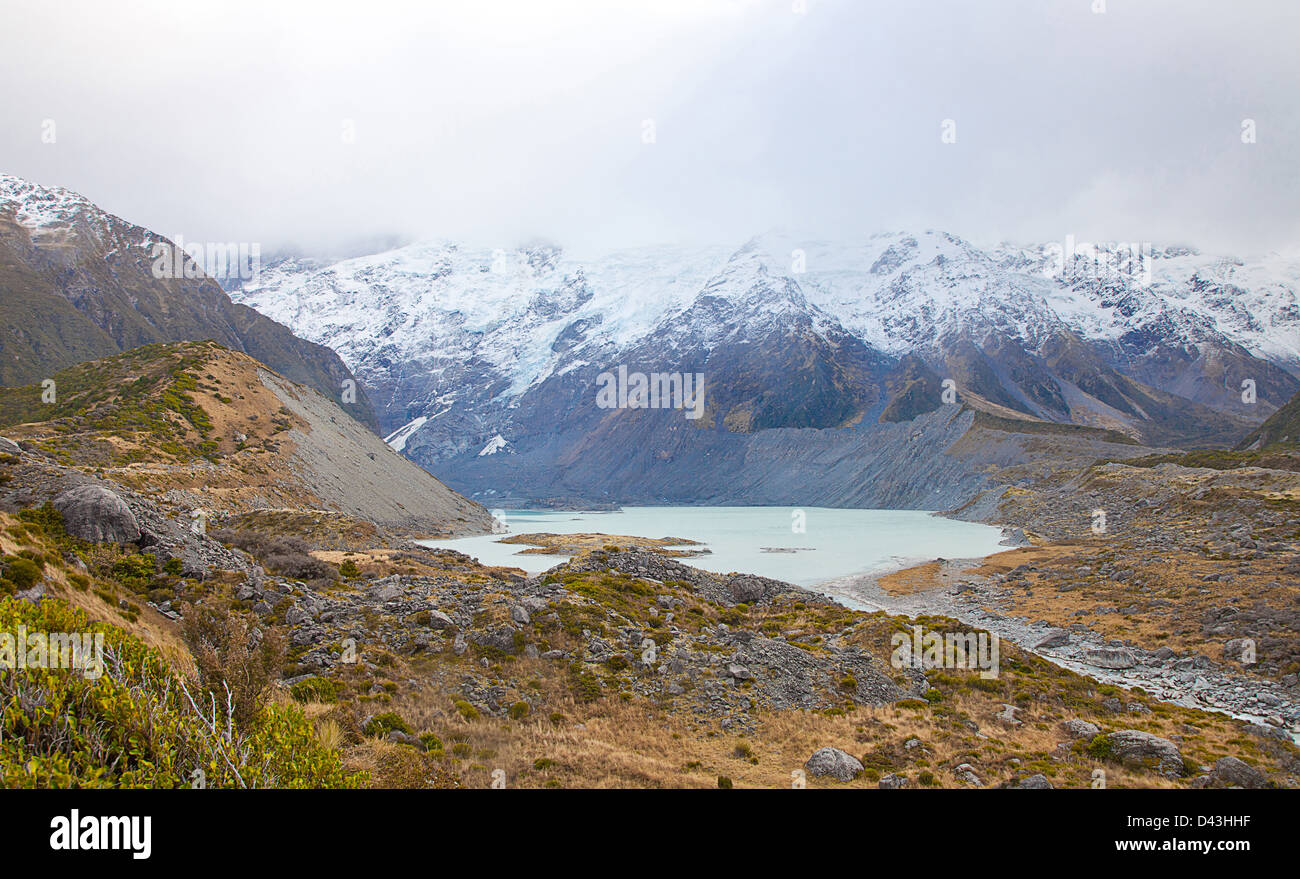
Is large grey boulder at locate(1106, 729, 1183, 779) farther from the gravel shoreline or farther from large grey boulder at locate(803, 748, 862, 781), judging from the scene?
large grey boulder at locate(803, 748, 862, 781)

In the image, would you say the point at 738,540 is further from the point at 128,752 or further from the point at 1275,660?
the point at 128,752

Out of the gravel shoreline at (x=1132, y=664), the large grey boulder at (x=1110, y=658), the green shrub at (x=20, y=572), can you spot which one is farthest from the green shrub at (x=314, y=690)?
the large grey boulder at (x=1110, y=658)

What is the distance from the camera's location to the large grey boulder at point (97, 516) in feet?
83.5

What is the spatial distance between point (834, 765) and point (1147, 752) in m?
9.73

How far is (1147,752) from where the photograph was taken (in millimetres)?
19844

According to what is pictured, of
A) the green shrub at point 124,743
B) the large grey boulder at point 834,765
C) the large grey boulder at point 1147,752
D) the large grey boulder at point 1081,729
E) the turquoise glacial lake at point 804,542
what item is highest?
the green shrub at point 124,743

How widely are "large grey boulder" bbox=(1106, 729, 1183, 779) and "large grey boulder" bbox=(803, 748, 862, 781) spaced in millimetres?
8270

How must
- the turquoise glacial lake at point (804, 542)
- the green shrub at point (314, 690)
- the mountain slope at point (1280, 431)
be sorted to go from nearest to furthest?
the green shrub at point (314, 690) → the turquoise glacial lake at point (804, 542) → the mountain slope at point (1280, 431)

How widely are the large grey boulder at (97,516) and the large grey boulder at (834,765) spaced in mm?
26904

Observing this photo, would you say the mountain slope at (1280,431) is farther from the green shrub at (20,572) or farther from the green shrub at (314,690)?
the green shrub at (20,572)

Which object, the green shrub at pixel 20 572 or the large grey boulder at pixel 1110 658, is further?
the large grey boulder at pixel 1110 658
